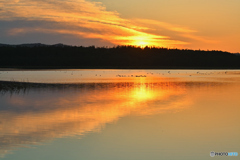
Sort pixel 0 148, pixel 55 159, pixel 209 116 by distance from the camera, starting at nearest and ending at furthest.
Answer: pixel 55 159 → pixel 0 148 → pixel 209 116

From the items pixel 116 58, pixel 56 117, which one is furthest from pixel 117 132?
pixel 116 58

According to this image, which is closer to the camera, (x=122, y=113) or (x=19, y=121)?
(x=19, y=121)

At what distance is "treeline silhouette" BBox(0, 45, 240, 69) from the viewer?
15200 centimetres

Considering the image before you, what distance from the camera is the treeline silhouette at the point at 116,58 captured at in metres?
152

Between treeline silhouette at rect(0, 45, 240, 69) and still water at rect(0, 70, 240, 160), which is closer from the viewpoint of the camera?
still water at rect(0, 70, 240, 160)

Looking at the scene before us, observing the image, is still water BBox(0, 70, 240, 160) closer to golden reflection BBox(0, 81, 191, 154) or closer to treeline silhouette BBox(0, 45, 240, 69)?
golden reflection BBox(0, 81, 191, 154)

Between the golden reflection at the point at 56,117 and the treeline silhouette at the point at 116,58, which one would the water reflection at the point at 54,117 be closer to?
the golden reflection at the point at 56,117

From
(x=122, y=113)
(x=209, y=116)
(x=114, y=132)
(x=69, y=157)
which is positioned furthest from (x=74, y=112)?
(x=69, y=157)

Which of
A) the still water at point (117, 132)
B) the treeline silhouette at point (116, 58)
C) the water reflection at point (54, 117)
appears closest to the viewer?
the still water at point (117, 132)

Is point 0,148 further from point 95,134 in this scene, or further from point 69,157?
point 95,134

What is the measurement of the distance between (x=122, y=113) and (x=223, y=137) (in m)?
6.99

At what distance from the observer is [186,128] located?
14.7 metres

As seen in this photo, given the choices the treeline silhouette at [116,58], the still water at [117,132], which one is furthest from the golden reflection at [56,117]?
the treeline silhouette at [116,58]

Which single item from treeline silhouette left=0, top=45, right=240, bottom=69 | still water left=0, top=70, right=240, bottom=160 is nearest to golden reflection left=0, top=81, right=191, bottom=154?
still water left=0, top=70, right=240, bottom=160
